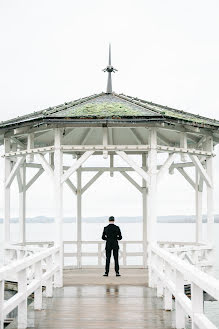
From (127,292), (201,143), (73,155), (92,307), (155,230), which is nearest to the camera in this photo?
(92,307)

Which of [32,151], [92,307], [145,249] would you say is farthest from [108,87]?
[92,307]

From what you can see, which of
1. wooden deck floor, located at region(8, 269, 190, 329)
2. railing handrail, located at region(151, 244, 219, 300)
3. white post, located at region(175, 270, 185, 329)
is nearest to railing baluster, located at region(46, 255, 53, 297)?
wooden deck floor, located at region(8, 269, 190, 329)

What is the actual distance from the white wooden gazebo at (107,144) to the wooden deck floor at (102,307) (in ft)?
4.37

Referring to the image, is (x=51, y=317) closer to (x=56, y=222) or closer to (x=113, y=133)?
(x=56, y=222)

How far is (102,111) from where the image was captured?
12.3 m

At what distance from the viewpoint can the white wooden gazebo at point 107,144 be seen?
469 inches

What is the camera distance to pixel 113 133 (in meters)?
16.5

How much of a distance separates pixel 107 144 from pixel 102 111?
84 cm

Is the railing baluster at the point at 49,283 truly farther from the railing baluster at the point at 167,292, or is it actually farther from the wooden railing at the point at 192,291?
the railing baluster at the point at 167,292

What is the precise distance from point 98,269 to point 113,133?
14.5 ft

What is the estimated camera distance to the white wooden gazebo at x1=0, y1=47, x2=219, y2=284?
11.9m

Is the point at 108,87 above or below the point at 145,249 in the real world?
above

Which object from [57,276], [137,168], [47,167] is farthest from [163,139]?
[57,276]

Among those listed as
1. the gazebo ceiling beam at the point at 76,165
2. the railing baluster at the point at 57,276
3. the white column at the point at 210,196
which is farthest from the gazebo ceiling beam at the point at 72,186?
the railing baluster at the point at 57,276
